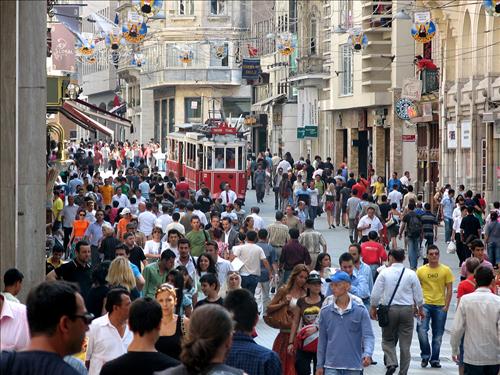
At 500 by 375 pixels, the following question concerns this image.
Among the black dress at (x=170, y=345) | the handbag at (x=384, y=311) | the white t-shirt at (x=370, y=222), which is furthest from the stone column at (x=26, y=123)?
the white t-shirt at (x=370, y=222)

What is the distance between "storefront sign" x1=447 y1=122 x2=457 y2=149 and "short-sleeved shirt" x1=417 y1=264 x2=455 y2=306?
101 feet

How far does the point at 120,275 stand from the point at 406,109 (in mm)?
40116

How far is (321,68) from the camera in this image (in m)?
69.9

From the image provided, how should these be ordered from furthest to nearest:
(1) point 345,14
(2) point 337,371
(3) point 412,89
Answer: (1) point 345,14 < (3) point 412,89 < (2) point 337,371

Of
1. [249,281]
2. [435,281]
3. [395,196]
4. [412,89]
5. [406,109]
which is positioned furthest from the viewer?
[412,89]

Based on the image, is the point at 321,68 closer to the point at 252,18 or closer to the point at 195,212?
the point at 252,18

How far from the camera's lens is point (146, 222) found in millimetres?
28547

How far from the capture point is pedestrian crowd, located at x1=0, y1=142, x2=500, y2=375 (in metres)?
7.04

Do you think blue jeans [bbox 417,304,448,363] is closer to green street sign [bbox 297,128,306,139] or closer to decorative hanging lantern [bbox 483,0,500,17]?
decorative hanging lantern [bbox 483,0,500,17]

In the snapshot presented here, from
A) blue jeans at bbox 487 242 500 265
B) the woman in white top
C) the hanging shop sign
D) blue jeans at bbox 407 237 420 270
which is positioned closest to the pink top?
the woman in white top

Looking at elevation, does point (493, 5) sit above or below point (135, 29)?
below

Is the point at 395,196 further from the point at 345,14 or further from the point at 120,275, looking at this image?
the point at 120,275

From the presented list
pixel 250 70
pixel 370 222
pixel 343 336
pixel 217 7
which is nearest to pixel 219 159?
pixel 370 222

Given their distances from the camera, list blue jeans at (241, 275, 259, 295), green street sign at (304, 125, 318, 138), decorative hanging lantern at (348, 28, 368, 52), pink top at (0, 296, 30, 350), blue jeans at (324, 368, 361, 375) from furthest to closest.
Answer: green street sign at (304, 125, 318, 138) → decorative hanging lantern at (348, 28, 368, 52) → blue jeans at (241, 275, 259, 295) → blue jeans at (324, 368, 361, 375) → pink top at (0, 296, 30, 350)
